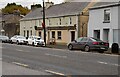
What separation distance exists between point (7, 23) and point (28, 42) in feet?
114

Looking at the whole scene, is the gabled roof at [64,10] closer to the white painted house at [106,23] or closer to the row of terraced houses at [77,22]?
the row of terraced houses at [77,22]

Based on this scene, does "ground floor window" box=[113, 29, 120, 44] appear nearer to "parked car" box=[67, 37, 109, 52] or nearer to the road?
"parked car" box=[67, 37, 109, 52]

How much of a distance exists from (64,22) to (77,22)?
15.6 feet

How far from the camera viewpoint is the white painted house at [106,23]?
129 feet

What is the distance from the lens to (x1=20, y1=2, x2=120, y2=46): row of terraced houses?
4027cm

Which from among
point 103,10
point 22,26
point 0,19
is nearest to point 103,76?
point 103,10

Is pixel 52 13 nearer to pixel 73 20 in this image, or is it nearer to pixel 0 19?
pixel 73 20

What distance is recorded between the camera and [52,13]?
2414 inches

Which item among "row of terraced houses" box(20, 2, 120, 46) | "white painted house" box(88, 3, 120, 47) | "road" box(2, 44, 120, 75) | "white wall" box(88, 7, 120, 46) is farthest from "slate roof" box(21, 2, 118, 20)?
"road" box(2, 44, 120, 75)

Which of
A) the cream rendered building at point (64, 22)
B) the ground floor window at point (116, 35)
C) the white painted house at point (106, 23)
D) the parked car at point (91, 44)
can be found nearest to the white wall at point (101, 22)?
the white painted house at point (106, 23)

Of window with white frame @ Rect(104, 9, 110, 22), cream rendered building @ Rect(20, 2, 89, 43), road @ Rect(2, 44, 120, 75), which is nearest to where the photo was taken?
road @ Rect(2, 44, 120, 75)

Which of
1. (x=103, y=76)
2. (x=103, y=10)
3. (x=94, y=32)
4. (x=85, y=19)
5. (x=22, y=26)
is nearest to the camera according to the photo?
(x=103, y=76)

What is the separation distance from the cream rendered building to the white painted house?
6.51 meters

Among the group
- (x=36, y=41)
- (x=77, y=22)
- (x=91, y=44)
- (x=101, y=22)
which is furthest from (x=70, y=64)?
(x=77, y=22)
